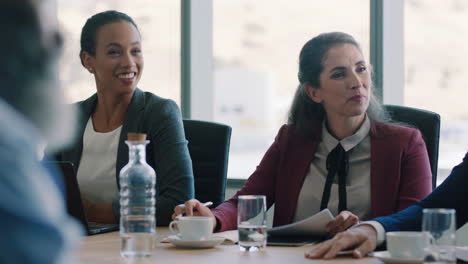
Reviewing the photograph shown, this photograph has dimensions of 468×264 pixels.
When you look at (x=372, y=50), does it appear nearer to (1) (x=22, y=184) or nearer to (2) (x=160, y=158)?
(2) (x=160, y=158)

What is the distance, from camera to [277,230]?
204cm

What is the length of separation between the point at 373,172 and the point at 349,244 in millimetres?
733

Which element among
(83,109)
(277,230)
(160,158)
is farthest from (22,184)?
(83,109)

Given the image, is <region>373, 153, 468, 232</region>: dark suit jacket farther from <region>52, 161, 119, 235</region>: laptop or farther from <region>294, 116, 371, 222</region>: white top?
<region>52, 161, 119, 235</region>: laptop

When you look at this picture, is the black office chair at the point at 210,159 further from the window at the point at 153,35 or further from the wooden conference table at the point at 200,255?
the window at the point at 153,35

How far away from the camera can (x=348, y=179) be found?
2.51 m

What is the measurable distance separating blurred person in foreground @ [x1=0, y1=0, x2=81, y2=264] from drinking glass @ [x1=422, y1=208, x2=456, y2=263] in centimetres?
96

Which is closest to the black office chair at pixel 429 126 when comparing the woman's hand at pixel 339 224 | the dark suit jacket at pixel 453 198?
the dark suit jacket at pixel 453 198

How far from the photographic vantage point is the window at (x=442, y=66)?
3906mm

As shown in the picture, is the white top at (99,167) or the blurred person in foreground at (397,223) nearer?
the blurred person in foreground at (397,223)

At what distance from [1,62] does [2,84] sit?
0.06 ft

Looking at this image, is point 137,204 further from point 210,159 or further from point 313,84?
point 313,84

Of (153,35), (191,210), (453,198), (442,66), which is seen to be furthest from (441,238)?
(153,35)

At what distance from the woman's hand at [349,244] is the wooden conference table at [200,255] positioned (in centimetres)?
2
